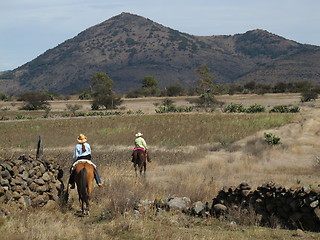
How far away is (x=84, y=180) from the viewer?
1274 cm

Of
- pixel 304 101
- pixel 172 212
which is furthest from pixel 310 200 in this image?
pixel 304 101

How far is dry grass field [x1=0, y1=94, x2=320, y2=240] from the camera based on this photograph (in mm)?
10500

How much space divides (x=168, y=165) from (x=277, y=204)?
11304 mm

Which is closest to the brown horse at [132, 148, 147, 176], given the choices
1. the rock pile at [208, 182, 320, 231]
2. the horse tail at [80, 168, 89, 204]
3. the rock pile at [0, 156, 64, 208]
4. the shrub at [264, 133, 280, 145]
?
the rock pile at [0, 156, 64, 208]

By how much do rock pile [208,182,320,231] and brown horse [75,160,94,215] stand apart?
3.50 meters

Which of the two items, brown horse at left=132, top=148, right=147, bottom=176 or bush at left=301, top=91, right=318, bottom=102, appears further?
bush at left=301, top=91, right=318, bottom=102

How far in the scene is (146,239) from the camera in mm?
9828

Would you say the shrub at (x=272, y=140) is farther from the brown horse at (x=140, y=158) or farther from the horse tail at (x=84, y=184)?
the horse tail at (x=84, y=184)

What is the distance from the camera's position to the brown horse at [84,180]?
41.7ft

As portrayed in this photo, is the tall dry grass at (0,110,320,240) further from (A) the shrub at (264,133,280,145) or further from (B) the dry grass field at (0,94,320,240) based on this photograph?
(A) the shrub at (264,133,280,145)

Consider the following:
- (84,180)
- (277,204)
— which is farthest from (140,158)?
(277,204)

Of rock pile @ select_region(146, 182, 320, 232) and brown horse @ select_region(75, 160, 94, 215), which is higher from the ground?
brown horse @ select_region(75, 160, 94, 215)

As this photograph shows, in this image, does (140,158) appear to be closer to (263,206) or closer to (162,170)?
(162,170)

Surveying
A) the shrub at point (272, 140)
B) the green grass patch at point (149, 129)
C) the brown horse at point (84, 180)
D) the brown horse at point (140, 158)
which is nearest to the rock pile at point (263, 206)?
the brown horse at point (84, 180)
